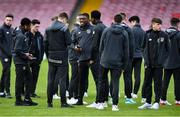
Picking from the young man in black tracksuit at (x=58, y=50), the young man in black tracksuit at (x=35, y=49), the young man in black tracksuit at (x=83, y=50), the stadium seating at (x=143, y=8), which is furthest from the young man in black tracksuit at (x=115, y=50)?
the stadium seating at (x=143, y=8)

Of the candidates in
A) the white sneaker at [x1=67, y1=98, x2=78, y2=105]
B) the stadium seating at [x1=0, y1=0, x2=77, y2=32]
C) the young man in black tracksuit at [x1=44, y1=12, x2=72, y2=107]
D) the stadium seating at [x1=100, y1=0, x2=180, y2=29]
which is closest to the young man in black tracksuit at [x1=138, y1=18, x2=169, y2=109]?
the white sneaker at [x1=67, y1=98, x2=78, y2=105]

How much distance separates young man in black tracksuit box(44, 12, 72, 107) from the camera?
15180mm

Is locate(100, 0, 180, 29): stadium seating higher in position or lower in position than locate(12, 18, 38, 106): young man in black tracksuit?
higher

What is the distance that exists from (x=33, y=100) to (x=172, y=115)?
14.4 ft

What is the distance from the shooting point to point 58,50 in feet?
50.0

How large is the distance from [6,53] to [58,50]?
3.13m

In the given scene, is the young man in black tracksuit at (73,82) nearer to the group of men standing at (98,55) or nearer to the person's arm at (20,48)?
the group of men standing at (98,55)

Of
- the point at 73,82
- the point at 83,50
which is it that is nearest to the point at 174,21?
the point at 83,50

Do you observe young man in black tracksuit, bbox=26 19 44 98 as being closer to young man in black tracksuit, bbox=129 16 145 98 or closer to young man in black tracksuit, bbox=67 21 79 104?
young man in black tracksuit, bbox=67 21 79 104

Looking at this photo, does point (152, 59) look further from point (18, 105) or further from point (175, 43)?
point (18, 105)

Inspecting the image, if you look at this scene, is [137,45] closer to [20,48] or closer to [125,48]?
[125,48]

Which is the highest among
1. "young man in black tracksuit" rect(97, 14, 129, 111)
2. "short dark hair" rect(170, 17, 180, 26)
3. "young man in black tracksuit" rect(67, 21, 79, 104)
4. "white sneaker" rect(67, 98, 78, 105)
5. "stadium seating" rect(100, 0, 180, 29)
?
"stadium seating" rect(100, 0, 180, 29)

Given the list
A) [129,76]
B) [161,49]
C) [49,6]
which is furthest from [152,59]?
[49,6]

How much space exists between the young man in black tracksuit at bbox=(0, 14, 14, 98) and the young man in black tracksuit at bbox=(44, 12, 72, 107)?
8.91 feet
